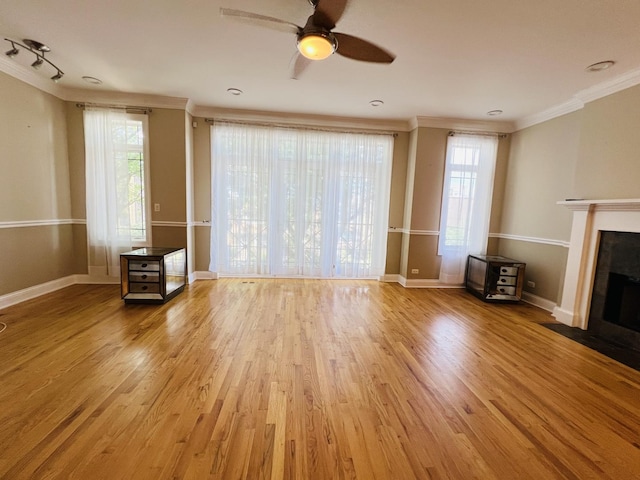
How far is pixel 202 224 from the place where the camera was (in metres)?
4.48

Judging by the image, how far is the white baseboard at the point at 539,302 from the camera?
3.63m

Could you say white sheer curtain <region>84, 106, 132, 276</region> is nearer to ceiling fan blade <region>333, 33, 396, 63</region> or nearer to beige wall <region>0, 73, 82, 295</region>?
beige wall <region>0, 73, 82, 295</region>

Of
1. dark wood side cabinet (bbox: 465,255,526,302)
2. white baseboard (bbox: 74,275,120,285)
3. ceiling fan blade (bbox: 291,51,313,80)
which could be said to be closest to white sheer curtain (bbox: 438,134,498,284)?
dark wood side cabinet (bbox: 465,255,526,302)

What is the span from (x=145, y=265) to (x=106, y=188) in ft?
4.87

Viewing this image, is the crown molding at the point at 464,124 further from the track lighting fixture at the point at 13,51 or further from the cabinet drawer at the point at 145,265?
the track lighting fixture at the point at 13,51

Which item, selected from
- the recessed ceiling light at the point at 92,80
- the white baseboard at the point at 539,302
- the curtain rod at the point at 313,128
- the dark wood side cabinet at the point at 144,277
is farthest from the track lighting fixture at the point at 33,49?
the white baseboard at the point at 539,302

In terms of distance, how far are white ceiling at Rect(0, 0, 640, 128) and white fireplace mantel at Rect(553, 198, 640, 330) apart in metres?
1.30

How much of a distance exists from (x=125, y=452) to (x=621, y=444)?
265 centimetres

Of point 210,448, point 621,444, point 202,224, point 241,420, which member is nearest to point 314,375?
point 241,420

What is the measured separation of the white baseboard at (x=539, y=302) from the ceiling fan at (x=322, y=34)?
12.2 feet

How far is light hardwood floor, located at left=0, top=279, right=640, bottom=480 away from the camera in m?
1.35

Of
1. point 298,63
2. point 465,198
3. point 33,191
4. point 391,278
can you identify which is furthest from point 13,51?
point 465,198

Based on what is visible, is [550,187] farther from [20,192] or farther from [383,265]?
[20,192]

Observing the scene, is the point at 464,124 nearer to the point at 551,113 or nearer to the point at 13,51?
the point at 551,113
